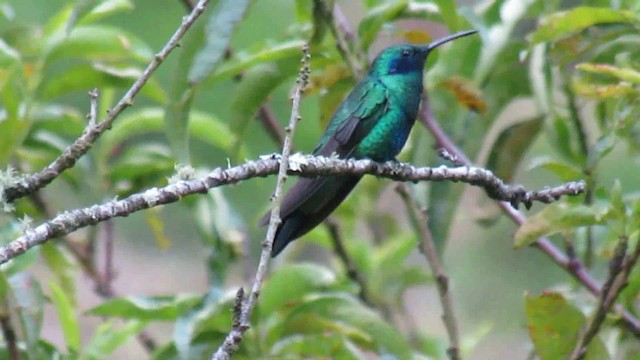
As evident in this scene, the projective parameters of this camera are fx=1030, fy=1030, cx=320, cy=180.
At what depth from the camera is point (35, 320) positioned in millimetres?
2900

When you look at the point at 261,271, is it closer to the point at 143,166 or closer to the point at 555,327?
the point at 555,327

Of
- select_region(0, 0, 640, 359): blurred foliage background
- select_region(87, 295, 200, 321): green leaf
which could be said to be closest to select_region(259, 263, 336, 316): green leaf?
select_region(0, 0, 640, 359): blurred foliage background

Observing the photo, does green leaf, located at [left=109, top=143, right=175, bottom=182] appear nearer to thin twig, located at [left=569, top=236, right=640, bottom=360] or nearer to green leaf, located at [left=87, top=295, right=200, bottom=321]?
green leaf, located at [left=87, top=295, right=200, bottom=321]

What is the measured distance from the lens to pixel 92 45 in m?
3.50

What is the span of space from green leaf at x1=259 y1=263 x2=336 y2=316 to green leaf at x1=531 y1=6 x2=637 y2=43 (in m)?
1.12

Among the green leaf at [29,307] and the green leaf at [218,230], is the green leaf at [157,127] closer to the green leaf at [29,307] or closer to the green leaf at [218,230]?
the green leaf at [218,230]

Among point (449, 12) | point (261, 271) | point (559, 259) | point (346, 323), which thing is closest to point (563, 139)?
point (559, 259)

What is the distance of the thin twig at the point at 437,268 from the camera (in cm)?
316

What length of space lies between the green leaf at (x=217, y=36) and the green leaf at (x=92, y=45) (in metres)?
0.65

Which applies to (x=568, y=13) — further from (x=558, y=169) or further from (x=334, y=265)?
(x=334, y=265)

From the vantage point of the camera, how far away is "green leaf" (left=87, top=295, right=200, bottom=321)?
3.13 m

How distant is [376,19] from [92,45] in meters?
0.97

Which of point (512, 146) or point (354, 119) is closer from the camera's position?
point (354, 119)

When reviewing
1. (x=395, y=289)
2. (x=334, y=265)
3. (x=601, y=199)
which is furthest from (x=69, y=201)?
(x=601, y=199)
